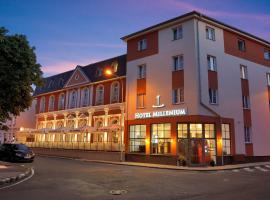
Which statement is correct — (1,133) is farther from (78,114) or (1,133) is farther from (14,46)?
(14,46)

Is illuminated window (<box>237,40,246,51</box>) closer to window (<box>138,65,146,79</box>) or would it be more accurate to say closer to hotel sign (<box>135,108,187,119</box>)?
window (<box>138,65,146,79</box>)

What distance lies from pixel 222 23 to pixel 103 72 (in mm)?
16732

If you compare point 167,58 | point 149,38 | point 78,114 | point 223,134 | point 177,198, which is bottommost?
point 177,198

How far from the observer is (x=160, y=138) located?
89.3 ft

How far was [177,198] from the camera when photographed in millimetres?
9469

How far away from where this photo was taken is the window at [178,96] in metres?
26.6

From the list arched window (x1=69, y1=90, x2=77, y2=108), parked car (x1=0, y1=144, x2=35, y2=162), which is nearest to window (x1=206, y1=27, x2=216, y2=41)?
parked car (x1=0, y1=144, x2=35, y2=162)

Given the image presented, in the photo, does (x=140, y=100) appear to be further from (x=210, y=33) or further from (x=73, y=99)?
(x=73, y=99)

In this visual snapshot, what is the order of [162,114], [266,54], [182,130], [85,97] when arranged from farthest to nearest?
[85,97], [266,54], [162,114], [182,130]

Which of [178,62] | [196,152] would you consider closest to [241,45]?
[178,62]

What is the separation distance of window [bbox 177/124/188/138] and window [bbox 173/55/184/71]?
5.73m

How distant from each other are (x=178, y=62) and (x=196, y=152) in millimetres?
9104

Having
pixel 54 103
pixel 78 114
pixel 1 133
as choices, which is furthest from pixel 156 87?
pixel 1 133

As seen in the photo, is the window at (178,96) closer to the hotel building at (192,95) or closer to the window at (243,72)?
the hotel building at (192,95)
